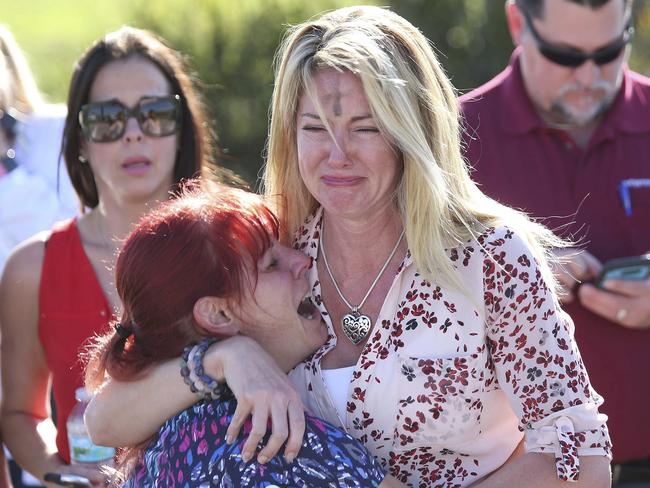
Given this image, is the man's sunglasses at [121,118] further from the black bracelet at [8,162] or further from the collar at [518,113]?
the collar at [518,113]

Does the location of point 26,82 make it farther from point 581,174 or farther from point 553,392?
point 553,392

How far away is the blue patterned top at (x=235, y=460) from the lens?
2.14m

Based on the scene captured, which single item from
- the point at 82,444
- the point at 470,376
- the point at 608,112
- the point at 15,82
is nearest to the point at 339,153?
the point at 470,376

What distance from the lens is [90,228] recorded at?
11.4 feet

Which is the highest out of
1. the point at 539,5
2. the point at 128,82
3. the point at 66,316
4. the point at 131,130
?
the point at 539,5

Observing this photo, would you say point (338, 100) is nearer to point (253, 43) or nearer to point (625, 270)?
point (625, 270)

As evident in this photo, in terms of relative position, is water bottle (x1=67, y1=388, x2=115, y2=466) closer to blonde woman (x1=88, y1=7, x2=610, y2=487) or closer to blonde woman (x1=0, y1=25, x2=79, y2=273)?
blonde woman (x1=88, y1=7, x2=610, y2=487)

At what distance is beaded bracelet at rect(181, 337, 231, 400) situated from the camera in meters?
2.28

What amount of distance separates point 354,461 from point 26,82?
2646mm

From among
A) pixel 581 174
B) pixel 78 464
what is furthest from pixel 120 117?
pixel 581 174

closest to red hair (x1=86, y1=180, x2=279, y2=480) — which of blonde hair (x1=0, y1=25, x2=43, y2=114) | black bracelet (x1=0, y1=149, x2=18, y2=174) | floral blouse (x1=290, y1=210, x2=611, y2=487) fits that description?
floral blouse (x1=290, y1=210, x2=611, y2=487)

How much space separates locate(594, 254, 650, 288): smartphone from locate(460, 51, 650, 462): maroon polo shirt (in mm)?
128

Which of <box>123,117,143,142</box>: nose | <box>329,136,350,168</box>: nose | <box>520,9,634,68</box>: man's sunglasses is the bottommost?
<box>123,117,143,142</box>: nose

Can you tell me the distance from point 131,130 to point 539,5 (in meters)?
1.41
